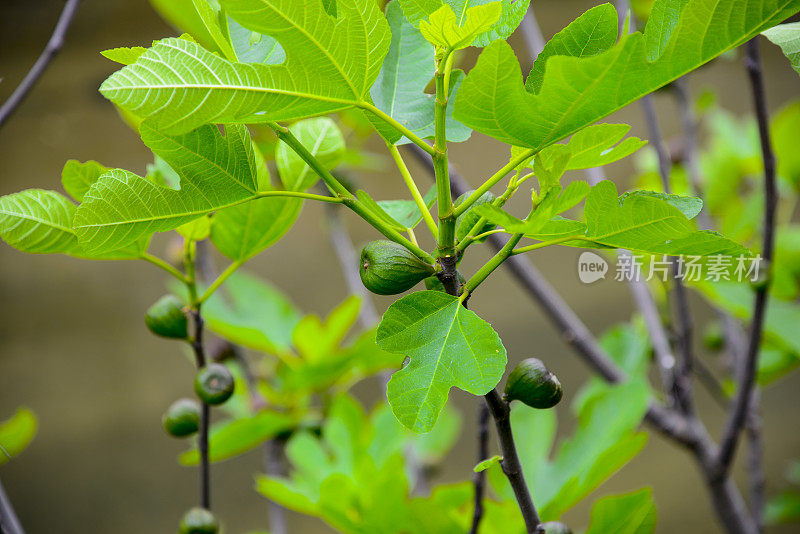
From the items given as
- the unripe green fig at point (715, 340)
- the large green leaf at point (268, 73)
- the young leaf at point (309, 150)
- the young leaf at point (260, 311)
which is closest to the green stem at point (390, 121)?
the large green leaf at point (268, 73)

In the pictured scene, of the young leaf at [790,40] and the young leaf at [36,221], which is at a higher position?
the young leaf at [790,40]

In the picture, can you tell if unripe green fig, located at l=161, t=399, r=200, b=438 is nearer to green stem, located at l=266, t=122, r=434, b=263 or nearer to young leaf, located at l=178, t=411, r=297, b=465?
young leaf, located at l=178, t=411, r=297, b=465

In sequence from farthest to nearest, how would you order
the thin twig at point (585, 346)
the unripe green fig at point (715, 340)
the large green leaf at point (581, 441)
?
the unripe green fig at point (715, 340) → the thin twig at point (585, 346) → the large green leaf at point (581, 441)

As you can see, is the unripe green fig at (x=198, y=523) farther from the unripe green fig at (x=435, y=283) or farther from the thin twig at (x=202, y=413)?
the unripe green fig at (x=435, y=283)

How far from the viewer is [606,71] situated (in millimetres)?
268

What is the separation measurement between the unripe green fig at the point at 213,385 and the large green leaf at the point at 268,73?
0.81 ft

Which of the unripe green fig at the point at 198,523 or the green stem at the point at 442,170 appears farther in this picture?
the unripe green fig at the point at 198,523

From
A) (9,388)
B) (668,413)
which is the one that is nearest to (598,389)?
(668,413)

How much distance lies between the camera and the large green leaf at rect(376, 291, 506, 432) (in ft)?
0.95

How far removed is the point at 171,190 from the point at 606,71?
0.21 m

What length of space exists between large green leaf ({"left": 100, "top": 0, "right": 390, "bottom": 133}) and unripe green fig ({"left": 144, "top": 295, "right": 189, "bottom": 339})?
0.23 m

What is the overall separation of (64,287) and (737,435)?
1.47 meters

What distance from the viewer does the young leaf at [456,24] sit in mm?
276

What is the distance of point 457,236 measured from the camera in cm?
34
